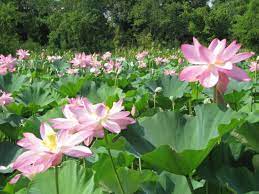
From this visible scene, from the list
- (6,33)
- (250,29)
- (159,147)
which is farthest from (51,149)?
(250,29)

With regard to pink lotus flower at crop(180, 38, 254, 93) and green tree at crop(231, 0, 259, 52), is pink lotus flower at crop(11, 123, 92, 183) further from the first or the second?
green tree at crop(231, 0, 259, 52)

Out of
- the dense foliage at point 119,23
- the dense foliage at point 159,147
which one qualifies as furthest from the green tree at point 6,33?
the dense foliage at point 159,147

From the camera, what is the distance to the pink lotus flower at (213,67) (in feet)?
3.32

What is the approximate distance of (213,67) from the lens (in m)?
1.02

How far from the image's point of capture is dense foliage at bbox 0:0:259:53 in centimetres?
2022

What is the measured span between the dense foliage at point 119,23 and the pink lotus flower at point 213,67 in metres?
13.4

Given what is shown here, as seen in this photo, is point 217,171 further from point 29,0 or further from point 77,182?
point 29,0

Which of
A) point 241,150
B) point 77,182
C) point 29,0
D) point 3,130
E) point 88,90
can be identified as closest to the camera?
point 77,182

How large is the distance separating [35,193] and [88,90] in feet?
7.01

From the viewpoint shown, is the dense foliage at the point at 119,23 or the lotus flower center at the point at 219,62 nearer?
the lotus flower center at the point at 219,62

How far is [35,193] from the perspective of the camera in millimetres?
980

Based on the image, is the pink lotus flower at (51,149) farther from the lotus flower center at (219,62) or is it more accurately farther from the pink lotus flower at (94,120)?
the lotus flower center at (219,62)

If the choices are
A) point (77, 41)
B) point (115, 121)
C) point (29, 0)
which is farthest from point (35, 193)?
point (29, 0)

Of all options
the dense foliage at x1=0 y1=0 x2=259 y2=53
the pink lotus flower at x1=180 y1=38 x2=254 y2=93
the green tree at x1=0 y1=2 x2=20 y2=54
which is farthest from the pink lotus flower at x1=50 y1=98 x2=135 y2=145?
the dense foliage at x1=0 y1=0 x2=259 y2=53
